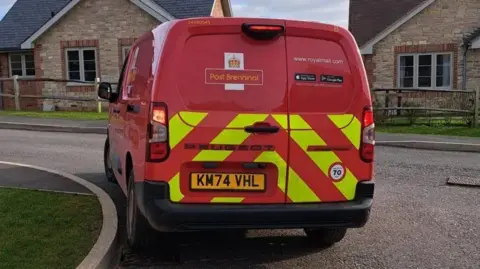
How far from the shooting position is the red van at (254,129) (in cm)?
426

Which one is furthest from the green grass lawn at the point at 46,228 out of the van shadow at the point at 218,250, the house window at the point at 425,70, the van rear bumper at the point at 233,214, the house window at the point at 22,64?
the house window at the point at 22,64

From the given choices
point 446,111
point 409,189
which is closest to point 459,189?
point 409,189

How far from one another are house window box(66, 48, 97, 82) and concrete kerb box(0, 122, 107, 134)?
7594mm

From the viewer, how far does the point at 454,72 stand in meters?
21.1

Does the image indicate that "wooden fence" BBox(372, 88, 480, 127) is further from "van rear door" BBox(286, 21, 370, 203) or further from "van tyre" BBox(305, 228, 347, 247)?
"van rear door" BBox(286, 21, 370, 203)

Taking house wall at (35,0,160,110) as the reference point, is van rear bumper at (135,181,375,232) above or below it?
below

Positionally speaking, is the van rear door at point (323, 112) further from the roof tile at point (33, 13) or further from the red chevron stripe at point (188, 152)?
the roof tile at point (33, 13)

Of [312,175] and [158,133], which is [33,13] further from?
[312,175]

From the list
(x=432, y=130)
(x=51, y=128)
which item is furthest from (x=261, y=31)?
(x=51, y=128)

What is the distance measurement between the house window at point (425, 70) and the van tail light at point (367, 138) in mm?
18096

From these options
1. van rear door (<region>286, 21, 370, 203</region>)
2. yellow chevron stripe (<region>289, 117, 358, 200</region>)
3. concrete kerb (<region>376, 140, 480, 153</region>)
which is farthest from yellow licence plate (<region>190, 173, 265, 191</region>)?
concrete kerb (<region>376, 140, 480, 153</region>)

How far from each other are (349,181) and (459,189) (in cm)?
439

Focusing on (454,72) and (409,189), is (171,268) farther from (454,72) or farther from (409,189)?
(454,72)

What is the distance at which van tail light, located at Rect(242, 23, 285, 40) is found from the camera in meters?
4.36
